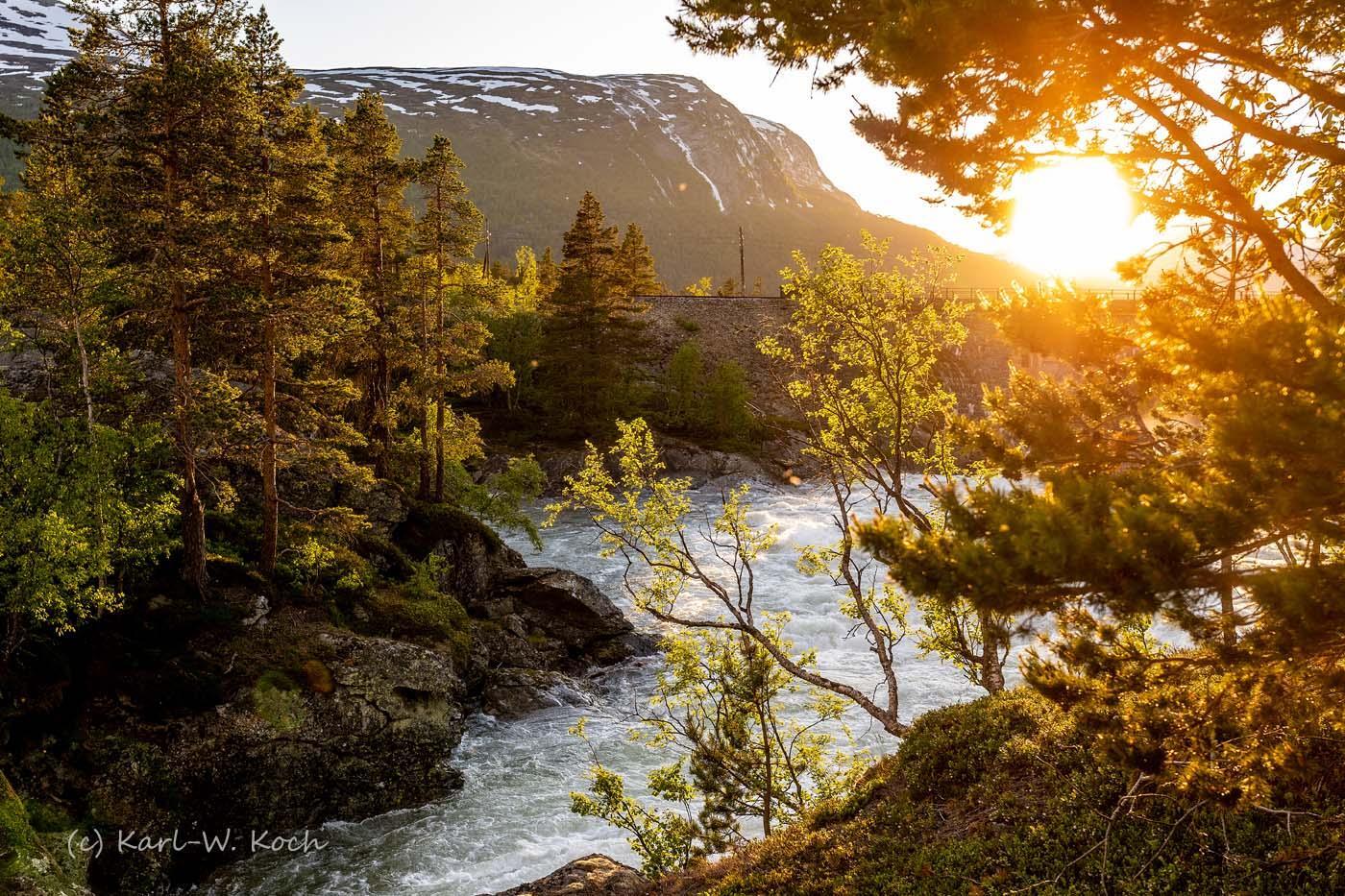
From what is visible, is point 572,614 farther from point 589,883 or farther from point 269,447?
point 589,883

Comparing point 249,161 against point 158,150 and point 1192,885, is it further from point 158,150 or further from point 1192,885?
point 1192,885

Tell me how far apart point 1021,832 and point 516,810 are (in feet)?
36.6

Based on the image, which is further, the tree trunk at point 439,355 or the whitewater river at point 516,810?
the tree trunk at point 439,355

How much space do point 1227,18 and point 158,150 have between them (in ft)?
54.6

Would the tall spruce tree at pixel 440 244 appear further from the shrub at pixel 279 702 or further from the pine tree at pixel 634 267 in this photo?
the pine tree at pixel 634 267

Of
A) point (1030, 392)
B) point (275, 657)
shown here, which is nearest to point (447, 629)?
point (275, 657)

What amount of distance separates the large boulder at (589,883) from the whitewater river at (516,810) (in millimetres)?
2101

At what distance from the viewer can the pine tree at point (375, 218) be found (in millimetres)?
24328

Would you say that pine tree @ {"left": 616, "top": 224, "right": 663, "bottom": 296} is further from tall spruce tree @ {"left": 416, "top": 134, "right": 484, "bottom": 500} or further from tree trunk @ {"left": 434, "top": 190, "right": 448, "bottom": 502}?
tree trunk @ {"left": 434, "top": 190, "right": 448, "bottom": 502}

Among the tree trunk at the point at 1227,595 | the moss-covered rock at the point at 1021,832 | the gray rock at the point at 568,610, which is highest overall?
the tree trunk at the point at 1227,595

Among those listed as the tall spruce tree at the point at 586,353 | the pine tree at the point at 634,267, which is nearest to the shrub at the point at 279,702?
the tall spruce tree at the point at 586,353

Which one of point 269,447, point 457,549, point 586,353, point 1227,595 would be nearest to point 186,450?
point 269,447

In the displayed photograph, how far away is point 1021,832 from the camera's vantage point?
8.21 meters

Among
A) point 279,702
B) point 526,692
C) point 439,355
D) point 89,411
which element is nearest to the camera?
point 89,411
